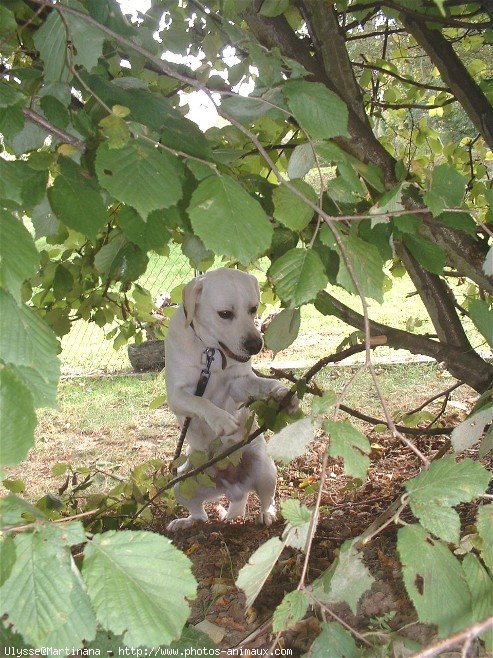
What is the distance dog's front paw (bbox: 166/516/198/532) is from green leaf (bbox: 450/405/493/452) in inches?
83.9

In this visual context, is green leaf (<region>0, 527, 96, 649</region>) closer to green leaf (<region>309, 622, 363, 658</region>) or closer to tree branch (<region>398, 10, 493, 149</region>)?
green leaf (<region>309, 622, 363, 658</region>)

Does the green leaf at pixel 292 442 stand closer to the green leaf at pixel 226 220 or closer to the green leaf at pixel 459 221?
the green leaf at pixel 226 220

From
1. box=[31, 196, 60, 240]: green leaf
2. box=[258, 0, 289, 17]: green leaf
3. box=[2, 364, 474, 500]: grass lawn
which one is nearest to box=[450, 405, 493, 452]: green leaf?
box=[31, 196, 60, 240]: green leaf

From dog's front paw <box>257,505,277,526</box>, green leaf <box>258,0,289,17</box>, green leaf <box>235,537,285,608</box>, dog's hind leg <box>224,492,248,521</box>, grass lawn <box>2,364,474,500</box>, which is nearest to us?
green leaf <box>235,537,285,608</box>

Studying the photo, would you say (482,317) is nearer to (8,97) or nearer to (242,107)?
(242,107)

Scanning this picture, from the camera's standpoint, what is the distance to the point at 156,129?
45.8 inches

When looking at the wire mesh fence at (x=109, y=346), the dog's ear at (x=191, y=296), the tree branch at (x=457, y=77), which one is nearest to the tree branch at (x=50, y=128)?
the tree branch at (x=457, y=77)

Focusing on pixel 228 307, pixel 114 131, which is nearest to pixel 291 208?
pixel 114 131

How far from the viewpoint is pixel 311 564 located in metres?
2.23

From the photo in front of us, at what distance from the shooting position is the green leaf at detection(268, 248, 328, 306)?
101cm

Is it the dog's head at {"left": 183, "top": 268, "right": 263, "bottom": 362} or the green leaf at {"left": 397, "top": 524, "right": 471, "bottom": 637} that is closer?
the green leaf at {"left": 397, "top": 524, "right": 471, "bottom": 637}

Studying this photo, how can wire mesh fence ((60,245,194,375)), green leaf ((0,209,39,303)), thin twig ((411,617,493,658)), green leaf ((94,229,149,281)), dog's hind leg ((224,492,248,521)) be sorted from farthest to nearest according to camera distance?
wire mesh fence ((60,245,194,375)) → dog's hind leg ((224,492,248,521)) → green leaf ((94,229,149,281)) → green leaf ((0,209,39,303)) → thin twig ((411,617,493,658))

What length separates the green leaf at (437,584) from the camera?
2.40ft

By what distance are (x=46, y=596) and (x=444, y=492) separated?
0.48m
